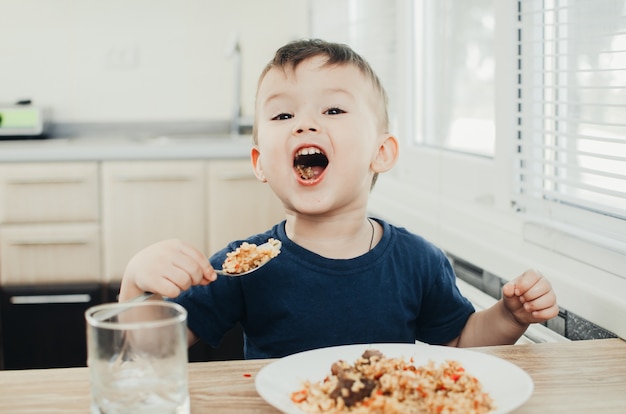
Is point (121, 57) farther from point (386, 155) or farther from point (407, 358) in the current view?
point (407, 358)

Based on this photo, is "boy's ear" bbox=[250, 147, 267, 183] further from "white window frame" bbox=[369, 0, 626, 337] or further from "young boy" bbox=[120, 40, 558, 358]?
"white window frame" bbox=[369, 0, 626, 337]

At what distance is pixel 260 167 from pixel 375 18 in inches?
53.8

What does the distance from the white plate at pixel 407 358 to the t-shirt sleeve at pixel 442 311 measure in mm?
354

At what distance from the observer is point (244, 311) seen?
1.24 meters

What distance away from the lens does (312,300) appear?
3.88 ft

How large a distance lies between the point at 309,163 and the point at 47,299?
2023 mm

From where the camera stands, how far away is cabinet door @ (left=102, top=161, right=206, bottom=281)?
119 inches

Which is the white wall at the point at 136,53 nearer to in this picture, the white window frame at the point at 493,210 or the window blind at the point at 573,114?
the white window frame at the point at 493,210

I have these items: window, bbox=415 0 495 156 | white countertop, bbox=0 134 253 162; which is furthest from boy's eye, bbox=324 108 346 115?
white countertop, bbox=0 134 253 162

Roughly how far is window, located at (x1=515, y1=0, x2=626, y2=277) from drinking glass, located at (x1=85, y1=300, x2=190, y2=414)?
74 cm

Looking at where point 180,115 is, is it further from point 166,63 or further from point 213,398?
point 213,398

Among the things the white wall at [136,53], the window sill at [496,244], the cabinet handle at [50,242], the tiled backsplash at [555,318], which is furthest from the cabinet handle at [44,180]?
the tiled backsplash at [555,318]

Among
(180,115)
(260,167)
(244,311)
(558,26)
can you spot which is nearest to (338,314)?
(244,311)

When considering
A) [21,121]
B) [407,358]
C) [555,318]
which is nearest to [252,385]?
[407,358]
